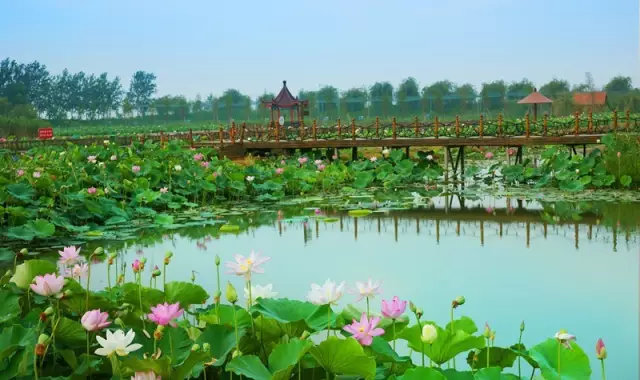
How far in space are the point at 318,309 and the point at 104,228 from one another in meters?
4.98

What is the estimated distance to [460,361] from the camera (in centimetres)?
300

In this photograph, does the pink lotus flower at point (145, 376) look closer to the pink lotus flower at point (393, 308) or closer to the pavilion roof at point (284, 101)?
the pink lotus flower at point (393, 308)

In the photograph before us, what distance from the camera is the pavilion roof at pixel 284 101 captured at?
74.2 ft

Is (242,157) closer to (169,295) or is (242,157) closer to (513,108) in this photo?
(169,295)

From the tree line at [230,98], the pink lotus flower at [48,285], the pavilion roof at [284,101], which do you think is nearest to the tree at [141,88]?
the tree line at [230,98]

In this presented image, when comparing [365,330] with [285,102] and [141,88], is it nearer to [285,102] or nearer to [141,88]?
[285,102]

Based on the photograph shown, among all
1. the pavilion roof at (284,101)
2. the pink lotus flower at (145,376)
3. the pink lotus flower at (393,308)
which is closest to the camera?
the pink lotus flower at (145,376)

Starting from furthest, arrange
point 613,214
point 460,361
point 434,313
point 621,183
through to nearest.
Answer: point 621,183 → point 613,214 → point 434,313 → point 460,361

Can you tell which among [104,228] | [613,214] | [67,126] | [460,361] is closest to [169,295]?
[460,361]

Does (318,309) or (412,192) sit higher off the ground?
(318,309)

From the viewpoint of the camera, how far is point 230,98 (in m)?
50.8

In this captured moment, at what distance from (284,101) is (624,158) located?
45.1ft

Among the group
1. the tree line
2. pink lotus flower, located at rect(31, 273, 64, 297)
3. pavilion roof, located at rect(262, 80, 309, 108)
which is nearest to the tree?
the tree line

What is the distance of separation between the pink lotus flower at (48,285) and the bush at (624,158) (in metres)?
9.39
